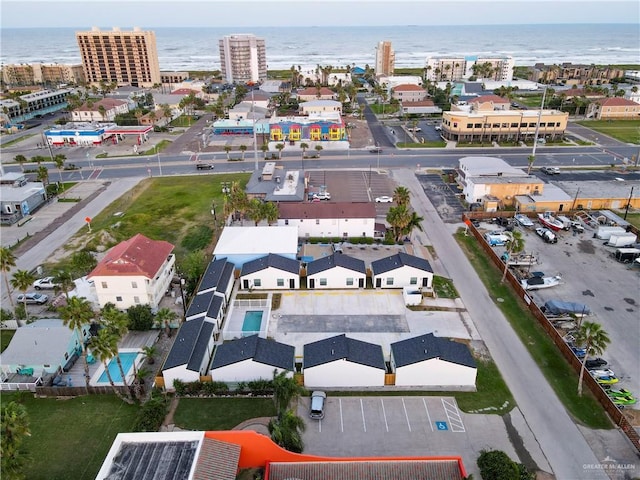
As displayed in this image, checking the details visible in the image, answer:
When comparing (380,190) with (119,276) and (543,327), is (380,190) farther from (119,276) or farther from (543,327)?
(119,276)

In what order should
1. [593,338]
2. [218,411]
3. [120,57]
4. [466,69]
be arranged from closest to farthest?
[593,338]
[218,411]
[120,57]
[466,69]

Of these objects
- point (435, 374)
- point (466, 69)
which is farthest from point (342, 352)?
point (466, 69)

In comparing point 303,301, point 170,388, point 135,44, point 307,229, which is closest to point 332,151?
point 307,229

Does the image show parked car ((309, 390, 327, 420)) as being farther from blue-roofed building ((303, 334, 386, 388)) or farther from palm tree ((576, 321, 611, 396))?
palm tree ((576, 321, 611, 396))

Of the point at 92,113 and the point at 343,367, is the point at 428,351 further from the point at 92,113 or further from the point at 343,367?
the point at 92,113

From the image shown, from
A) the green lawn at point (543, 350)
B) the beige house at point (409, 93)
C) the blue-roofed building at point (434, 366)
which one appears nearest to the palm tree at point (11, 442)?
the blue-roofed building at point (434, 366)

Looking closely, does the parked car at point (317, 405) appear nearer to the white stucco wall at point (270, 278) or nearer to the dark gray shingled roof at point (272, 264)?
the white stucco wall at point (270, 278)
